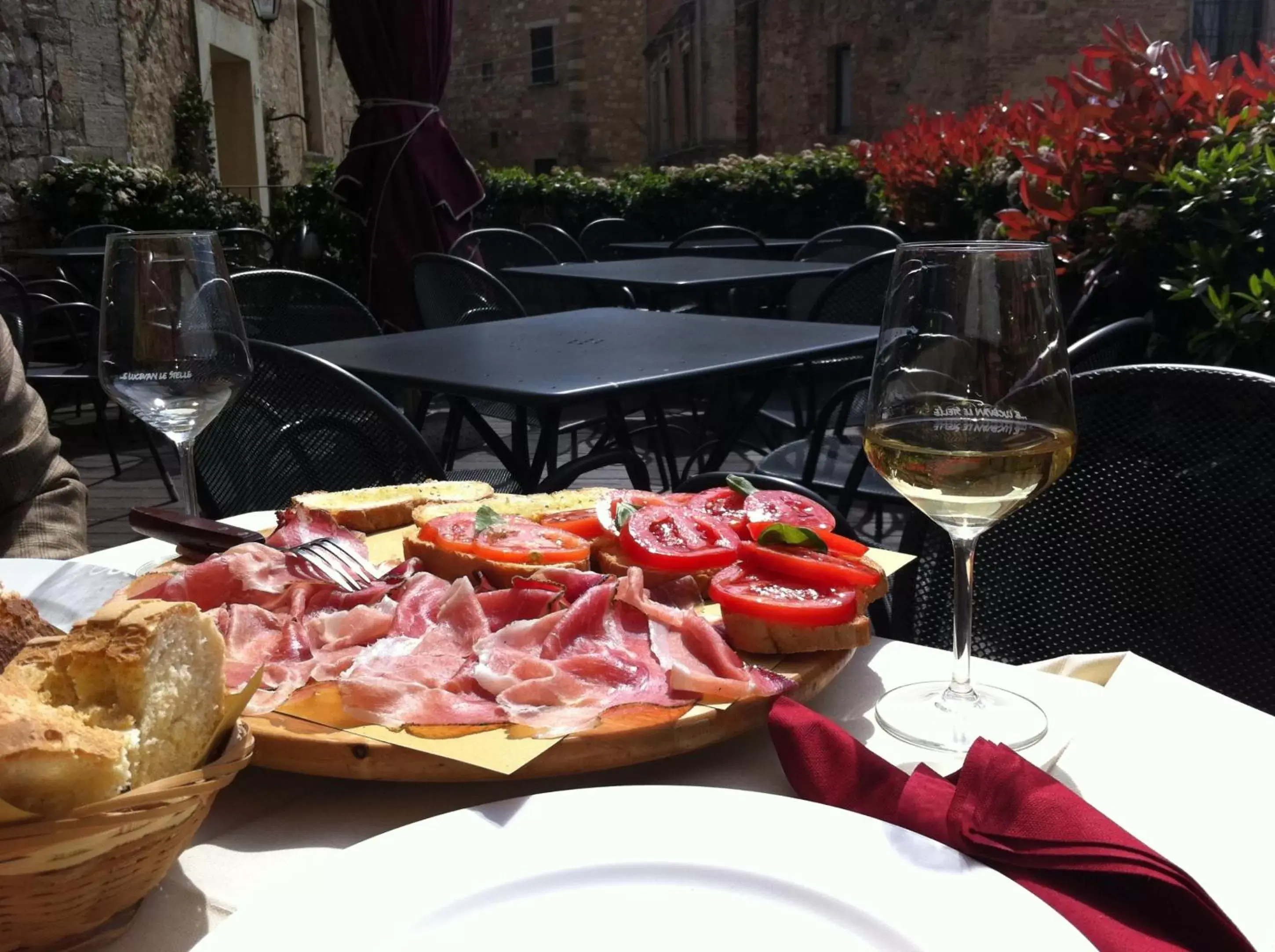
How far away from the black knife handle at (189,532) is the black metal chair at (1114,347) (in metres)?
1.73

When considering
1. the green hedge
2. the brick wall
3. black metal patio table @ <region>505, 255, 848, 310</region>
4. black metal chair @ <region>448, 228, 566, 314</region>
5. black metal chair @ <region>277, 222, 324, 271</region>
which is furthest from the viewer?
the brick wall

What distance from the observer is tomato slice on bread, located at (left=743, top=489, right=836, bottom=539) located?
1210 millimetres

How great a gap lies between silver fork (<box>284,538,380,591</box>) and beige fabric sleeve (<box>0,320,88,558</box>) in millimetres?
979

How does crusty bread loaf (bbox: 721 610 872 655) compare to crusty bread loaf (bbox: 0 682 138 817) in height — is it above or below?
below

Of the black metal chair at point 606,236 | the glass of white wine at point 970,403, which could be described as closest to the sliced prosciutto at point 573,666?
the glass of white wine at point 970,403

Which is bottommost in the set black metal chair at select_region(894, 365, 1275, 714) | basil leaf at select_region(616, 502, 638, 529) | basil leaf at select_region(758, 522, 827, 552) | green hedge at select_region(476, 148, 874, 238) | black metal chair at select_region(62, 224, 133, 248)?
black metal chair at select_region(894, 365, 1275, 714)

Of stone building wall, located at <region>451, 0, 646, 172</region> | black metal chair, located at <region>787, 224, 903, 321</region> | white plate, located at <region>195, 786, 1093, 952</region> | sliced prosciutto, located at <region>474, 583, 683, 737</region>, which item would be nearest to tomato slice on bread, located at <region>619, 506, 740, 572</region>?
sliced prosciutto, located at <region>474, 583, 683, 737</region>

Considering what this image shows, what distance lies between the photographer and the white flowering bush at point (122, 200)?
9.86m

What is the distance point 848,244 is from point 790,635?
567cm

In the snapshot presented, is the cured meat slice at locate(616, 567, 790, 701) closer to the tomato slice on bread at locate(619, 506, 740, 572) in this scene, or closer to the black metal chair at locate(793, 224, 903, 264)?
the tomato slice on bread at locate(619, 506, 740, 572)

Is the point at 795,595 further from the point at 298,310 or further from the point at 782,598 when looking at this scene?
the point at 298,310

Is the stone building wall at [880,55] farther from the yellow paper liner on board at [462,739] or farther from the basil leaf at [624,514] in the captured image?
the yellow paper liner on board at [462,739]

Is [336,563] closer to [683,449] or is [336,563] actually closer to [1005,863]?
[1005,863]

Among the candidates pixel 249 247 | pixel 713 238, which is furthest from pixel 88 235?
pixel 713 238
